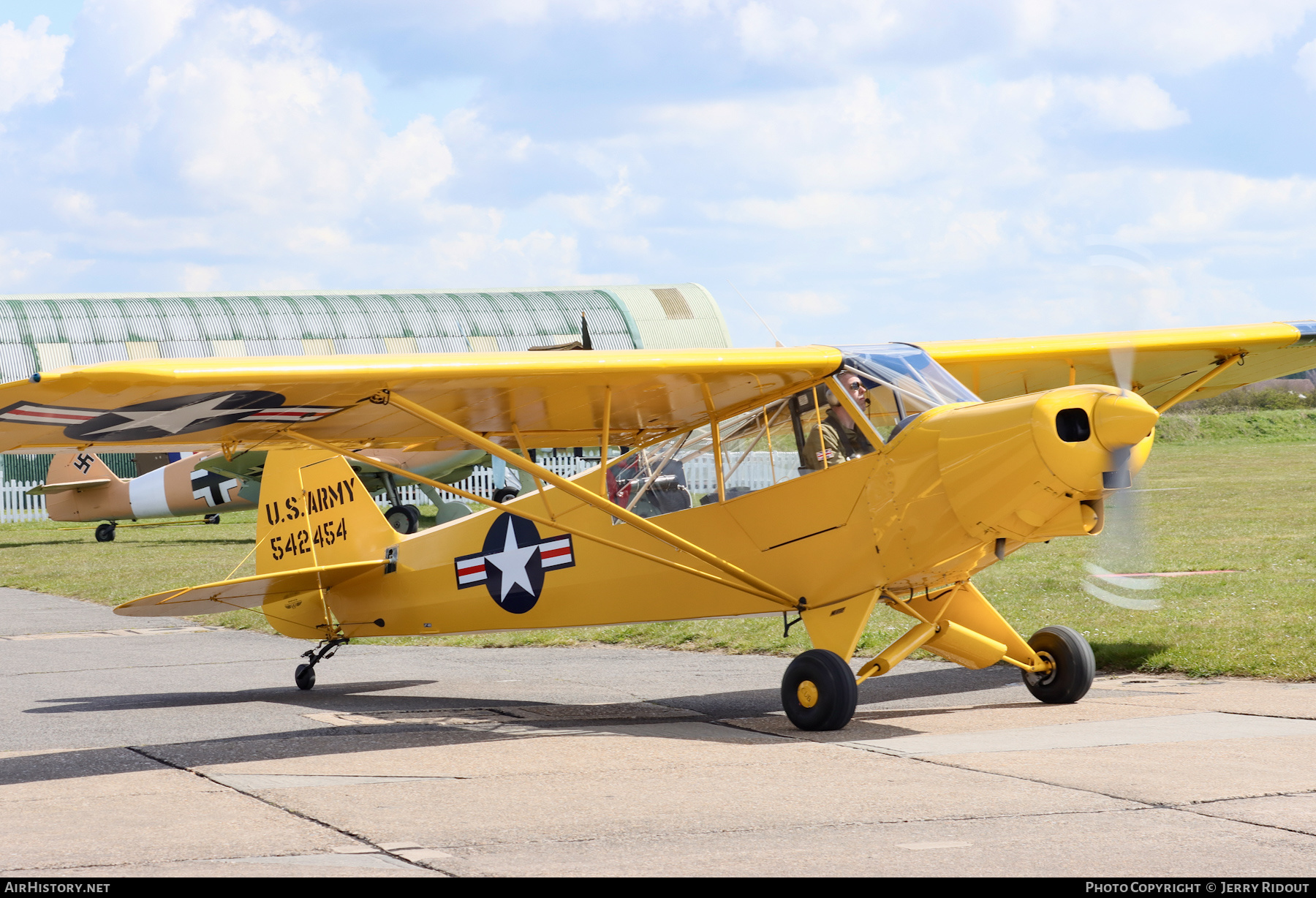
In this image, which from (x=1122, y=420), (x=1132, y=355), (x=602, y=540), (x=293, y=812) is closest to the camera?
(x=293, y=812)

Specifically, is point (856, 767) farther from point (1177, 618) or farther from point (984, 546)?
point (1177, 618)

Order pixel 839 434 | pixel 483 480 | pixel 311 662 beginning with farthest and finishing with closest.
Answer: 1. pixel 483 480
2. pixel 311 662
3. pixel 839 434

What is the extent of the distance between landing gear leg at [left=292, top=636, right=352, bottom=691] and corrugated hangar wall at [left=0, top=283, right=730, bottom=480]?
30.7m

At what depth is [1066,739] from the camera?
7305 mm

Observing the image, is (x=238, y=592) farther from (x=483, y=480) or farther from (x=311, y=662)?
(x=483, y=480)

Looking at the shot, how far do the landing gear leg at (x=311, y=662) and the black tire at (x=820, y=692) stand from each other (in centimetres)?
467

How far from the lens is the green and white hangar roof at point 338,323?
42.5 m

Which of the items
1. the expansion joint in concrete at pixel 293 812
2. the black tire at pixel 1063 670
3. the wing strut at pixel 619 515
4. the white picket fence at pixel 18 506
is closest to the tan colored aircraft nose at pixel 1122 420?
the black tire at pixel 1063 670

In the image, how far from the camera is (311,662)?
10953 millimetres

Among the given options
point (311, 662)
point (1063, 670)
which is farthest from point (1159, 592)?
point (311, 662)

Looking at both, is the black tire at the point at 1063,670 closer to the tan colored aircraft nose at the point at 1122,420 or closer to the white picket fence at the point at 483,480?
the tan colored aircraft nose at the point at 1122,420

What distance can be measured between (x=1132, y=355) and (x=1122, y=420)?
2.88 metres

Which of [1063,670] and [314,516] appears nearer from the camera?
[1063,670]

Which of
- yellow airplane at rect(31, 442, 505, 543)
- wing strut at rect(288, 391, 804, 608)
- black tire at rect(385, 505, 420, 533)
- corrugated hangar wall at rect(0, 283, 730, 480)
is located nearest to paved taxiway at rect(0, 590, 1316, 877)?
wing strut at rect(288, 391, 804, 608)
